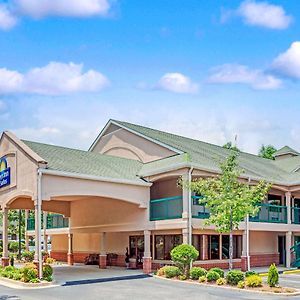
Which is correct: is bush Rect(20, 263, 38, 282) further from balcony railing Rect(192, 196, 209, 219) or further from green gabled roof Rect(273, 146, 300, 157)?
green gabled roof Rect(273, 146, 300, 157)

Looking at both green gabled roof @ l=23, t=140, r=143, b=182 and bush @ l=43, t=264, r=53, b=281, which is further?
green gabled roof @ l=23, t=140, r=143, b=182

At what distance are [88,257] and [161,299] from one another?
18.4m

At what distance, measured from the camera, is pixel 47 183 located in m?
24.1

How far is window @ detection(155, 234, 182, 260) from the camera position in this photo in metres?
28.8

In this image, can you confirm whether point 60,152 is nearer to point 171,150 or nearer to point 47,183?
point 47,183

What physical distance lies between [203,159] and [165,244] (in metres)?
5.47

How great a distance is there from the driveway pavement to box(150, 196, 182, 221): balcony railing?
4573 mm

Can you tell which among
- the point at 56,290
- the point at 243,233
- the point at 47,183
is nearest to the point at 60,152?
the point at 47,183

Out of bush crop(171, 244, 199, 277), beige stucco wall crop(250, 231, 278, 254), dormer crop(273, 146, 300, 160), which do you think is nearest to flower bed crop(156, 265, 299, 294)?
bush crop(171, 244, 199, 277)

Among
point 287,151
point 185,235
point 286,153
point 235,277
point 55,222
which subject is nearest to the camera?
point 235,277

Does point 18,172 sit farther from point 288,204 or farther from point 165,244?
point 288,204

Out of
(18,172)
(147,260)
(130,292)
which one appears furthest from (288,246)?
(18,172)

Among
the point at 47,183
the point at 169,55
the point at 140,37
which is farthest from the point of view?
the point at 47,183

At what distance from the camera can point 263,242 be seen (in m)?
32.4
